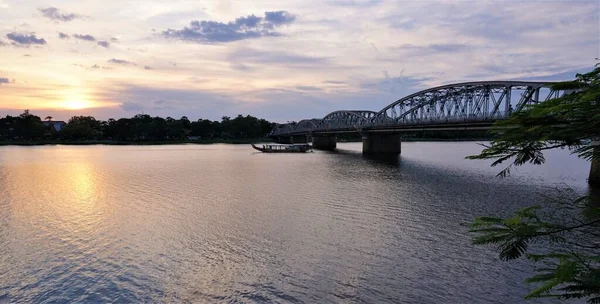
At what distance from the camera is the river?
14258 mm

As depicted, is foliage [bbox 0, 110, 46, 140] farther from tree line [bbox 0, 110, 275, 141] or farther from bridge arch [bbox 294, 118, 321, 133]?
bridge arch [bbox 294, 118, 321, 133]

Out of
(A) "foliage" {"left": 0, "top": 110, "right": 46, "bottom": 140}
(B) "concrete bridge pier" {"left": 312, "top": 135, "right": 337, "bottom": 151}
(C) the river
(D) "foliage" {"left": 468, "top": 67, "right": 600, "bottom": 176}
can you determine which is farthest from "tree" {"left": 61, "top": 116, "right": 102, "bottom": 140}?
(D) "foliage" {"left": 468, "top": 67, "right": 600, "bottom": 176}

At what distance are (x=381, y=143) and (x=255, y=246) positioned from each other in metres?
84.6

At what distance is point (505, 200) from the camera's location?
31.6m

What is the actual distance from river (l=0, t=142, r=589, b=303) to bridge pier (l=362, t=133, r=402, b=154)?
2415 inches

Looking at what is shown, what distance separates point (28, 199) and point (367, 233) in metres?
29.0

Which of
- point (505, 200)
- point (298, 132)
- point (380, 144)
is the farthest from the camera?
point (298, 132)

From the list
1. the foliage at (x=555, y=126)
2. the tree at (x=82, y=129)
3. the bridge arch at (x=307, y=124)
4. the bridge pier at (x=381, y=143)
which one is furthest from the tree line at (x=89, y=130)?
the foliage at (x=555, y=126)

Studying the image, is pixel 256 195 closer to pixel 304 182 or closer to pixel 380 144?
pixel 304 182

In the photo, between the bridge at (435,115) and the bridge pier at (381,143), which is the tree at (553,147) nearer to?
the bridge at (435,115)

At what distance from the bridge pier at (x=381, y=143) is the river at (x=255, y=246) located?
6135 centimetres

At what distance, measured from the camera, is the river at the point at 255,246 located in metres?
14.3

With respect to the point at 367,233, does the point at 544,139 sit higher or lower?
higher

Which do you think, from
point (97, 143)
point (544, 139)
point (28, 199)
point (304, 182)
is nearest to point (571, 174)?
point (304, 182)
